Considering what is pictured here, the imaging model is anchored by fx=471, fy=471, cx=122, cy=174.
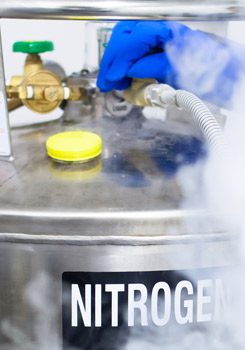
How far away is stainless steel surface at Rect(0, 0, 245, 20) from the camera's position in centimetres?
37

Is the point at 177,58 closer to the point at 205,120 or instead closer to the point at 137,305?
the point at 205,120

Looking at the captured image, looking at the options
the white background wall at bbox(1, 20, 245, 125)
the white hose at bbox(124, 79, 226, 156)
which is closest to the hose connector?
the white hose at bbox(124, 79, 226, 156)

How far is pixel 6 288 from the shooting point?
0.40 m

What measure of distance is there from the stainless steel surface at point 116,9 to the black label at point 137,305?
0.21 metres

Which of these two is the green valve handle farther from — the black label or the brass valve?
the black label

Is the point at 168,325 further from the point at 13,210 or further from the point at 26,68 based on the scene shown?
the point at 26,68

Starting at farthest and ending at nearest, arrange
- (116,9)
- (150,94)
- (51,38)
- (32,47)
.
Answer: (51,38) < (32,47) < (150,94) < (116,9)

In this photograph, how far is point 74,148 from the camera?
18.4 inches

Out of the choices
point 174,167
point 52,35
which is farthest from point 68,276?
point 52,35

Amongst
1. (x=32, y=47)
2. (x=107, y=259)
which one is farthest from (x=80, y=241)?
(x=32, y=47)

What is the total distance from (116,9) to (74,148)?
15 cm

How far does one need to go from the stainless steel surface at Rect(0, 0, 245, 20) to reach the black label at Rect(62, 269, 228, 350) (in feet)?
0.69

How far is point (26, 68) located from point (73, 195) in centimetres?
40

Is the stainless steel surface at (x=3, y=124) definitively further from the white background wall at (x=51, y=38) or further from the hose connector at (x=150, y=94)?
the white background wall at (x=51, y=38)
